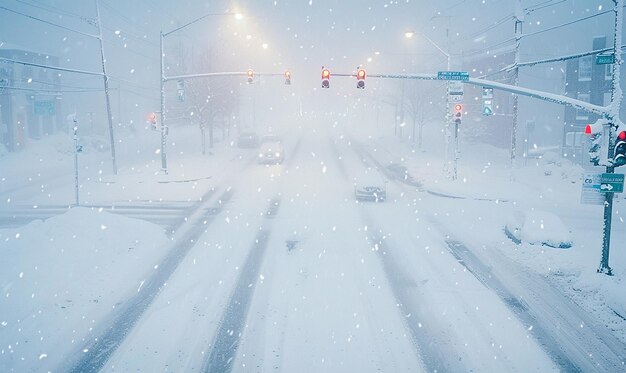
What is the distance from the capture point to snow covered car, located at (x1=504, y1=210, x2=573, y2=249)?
14.4 meters

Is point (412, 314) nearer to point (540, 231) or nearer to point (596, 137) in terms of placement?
point (540, 231)

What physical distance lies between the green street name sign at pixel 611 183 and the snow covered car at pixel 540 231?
247cm

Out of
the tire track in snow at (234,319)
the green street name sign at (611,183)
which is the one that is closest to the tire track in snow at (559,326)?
the green street name sign at (611,183)

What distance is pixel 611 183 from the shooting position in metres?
12.3

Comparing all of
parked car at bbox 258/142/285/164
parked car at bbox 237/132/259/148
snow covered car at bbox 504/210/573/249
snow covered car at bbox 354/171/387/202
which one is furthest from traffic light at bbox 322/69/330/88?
parked car at bbox 237/132/259/148

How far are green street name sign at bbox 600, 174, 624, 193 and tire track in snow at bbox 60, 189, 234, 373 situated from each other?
12.0 meters

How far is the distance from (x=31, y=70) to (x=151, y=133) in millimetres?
17814

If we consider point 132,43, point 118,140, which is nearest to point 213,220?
point 118,140

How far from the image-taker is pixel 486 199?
2308cm

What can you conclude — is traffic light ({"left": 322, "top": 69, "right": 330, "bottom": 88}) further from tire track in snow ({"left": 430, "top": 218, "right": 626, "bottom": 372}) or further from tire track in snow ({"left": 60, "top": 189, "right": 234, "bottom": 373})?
tire track in snow ({"left": 430, "top": 218, "right": 626, "bottom": 372})

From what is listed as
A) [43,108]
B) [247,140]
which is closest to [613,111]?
[247,140]

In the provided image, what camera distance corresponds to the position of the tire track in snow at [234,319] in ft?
27.6

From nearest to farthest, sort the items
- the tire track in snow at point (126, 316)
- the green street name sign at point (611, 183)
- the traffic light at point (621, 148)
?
the tire track in snow at point (126, 316)
the traffic light at point (621, 148)
the green street name sign at point (611, 183)

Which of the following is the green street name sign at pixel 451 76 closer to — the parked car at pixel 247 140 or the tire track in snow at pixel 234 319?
the tire track in snow at pixel 234 319
